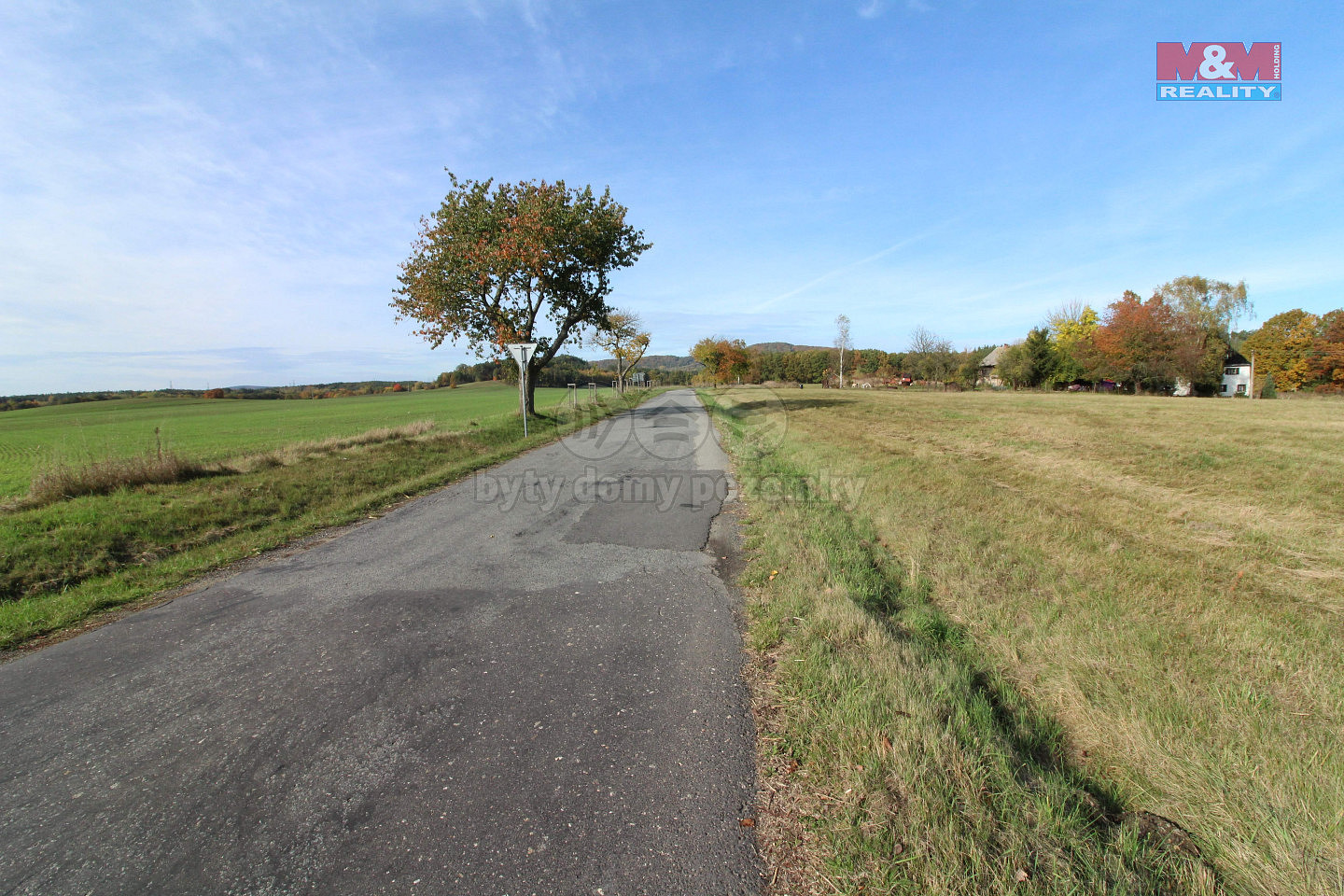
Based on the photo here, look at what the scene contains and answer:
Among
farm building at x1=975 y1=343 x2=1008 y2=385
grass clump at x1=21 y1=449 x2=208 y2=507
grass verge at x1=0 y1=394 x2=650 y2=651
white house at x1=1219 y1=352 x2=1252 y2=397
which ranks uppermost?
farm building at x1=975 y1=343 x2=1008 y2=385

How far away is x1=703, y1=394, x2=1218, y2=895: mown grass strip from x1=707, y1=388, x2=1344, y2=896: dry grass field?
0.04 ft

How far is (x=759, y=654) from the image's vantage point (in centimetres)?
356

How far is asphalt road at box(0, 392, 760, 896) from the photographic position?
1999mm

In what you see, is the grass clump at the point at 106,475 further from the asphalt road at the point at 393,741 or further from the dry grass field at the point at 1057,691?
the dry grass field at the point at 1057,691

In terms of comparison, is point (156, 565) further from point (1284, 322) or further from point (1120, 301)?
point (1284, 322)

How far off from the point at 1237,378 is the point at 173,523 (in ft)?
277

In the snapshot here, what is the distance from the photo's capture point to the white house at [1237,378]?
54656mm

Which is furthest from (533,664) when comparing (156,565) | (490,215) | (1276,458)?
(490,215)

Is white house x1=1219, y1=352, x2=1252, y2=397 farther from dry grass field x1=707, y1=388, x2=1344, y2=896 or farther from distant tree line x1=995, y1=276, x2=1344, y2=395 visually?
dry grass field x1=707, y1=388, x2=1344, y2=896

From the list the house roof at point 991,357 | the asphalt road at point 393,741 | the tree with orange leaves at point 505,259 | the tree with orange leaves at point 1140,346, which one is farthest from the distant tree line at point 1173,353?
the asphalt road at point 393,741

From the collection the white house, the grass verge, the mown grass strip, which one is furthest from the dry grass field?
the white house

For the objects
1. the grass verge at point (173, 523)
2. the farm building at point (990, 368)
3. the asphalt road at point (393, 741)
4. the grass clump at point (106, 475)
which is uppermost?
the farm building at point (990, 368)

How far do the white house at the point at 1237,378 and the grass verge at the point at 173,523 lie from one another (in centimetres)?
7765

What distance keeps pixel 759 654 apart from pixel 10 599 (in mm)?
7108
